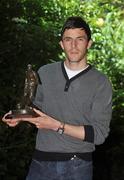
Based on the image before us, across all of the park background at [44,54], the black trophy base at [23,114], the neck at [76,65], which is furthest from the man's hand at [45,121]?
the park background at [44,54]

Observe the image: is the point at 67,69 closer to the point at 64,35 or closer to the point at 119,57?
the point at 64,35

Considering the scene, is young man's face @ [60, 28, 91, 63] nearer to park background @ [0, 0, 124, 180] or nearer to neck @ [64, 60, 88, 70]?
neck @ [64, 60, 88, 70]

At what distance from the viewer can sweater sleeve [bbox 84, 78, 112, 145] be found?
10.8 feet

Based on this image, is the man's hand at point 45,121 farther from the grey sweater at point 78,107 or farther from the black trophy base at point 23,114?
the grey sweater at point 78,107

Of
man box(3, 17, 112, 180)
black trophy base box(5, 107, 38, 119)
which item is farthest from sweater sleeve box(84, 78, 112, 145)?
black trophy base box(5, 107, 38, 119)

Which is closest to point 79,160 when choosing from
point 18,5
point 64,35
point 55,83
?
point 55,83

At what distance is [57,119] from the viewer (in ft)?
11.0

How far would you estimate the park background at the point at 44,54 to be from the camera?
6273 mm

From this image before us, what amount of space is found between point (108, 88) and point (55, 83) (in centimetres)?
32

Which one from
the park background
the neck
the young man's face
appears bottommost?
the park background

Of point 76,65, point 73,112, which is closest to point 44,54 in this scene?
point 76,65

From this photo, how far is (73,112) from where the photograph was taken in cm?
334

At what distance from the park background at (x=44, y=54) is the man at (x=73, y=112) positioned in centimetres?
263

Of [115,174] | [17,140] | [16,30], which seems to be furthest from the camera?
[115,174]
